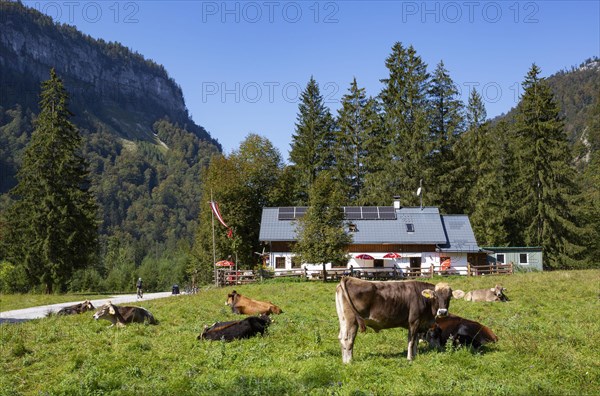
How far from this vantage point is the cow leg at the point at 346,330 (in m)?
9.69

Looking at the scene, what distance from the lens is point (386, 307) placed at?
10.2m

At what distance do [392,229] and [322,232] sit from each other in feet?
36.1

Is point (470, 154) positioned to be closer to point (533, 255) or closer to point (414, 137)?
point (414, 137)

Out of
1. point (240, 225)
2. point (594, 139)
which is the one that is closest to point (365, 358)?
point (240, 225)

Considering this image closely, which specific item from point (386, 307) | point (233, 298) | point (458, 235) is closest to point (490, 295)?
point (233, 298)

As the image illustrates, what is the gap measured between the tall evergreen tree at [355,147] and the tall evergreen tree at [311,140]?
1.67 meters

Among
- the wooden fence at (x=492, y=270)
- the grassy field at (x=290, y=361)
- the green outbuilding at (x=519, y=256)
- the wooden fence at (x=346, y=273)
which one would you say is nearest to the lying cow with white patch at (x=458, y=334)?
the grassy field at (x=290, y=361)

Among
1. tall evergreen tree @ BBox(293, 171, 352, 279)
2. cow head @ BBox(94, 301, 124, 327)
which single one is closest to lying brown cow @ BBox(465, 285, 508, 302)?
cow head @ BBox(94, 301, 124, 327)

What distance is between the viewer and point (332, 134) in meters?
60.6

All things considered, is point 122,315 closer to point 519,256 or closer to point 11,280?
point 519,256

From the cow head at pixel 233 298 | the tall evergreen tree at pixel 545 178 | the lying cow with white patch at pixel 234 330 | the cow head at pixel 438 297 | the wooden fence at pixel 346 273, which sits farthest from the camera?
the tall evergreen tree at pixel 545 178

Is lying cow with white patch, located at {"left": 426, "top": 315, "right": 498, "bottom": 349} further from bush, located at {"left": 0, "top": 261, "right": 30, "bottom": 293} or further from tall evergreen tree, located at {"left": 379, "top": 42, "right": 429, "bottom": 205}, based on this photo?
bush, located at {"left": 0, "top": 261, "right": 30, "bottom": 293}

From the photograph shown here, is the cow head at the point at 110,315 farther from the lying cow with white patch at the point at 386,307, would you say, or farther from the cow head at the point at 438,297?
the cow head at the point at 438,297

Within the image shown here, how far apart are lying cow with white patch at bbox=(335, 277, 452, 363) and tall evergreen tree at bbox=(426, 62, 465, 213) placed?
42878mm
